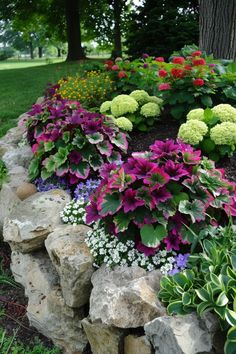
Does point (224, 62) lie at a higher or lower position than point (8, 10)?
lower

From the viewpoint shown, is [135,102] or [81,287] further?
[135,102]

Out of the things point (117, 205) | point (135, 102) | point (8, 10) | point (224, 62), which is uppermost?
point (8, 10)

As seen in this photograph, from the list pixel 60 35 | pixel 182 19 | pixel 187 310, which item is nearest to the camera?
pixel 187 310

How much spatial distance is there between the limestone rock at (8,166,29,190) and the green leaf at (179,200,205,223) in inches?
75.3

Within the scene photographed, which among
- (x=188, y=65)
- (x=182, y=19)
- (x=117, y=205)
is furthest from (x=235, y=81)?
(x=182, y=19)

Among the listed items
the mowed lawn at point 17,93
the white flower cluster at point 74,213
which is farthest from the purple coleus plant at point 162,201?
the mowed lawn at point 17,93

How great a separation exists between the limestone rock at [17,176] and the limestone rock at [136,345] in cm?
204

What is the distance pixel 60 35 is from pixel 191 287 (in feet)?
67.5

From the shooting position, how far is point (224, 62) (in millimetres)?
5320

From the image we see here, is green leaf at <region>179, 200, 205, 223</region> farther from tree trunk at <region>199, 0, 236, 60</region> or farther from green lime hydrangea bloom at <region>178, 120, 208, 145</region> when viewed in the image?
tree trunk at <region>199, 0, 236, 60</region>

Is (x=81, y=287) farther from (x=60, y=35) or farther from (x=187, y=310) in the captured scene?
(x=60, y=35)

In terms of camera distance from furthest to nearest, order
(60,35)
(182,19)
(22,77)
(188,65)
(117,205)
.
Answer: (60,35), (22,77), (182,19), (188,65), (117,205)

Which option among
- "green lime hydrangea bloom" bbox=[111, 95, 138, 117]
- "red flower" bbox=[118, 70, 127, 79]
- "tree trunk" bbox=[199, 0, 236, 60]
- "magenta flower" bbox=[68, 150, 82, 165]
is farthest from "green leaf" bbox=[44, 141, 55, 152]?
"tree trunk" bbox=[199, 0, 236, 60]

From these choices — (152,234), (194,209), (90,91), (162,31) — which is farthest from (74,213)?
(162,31)
